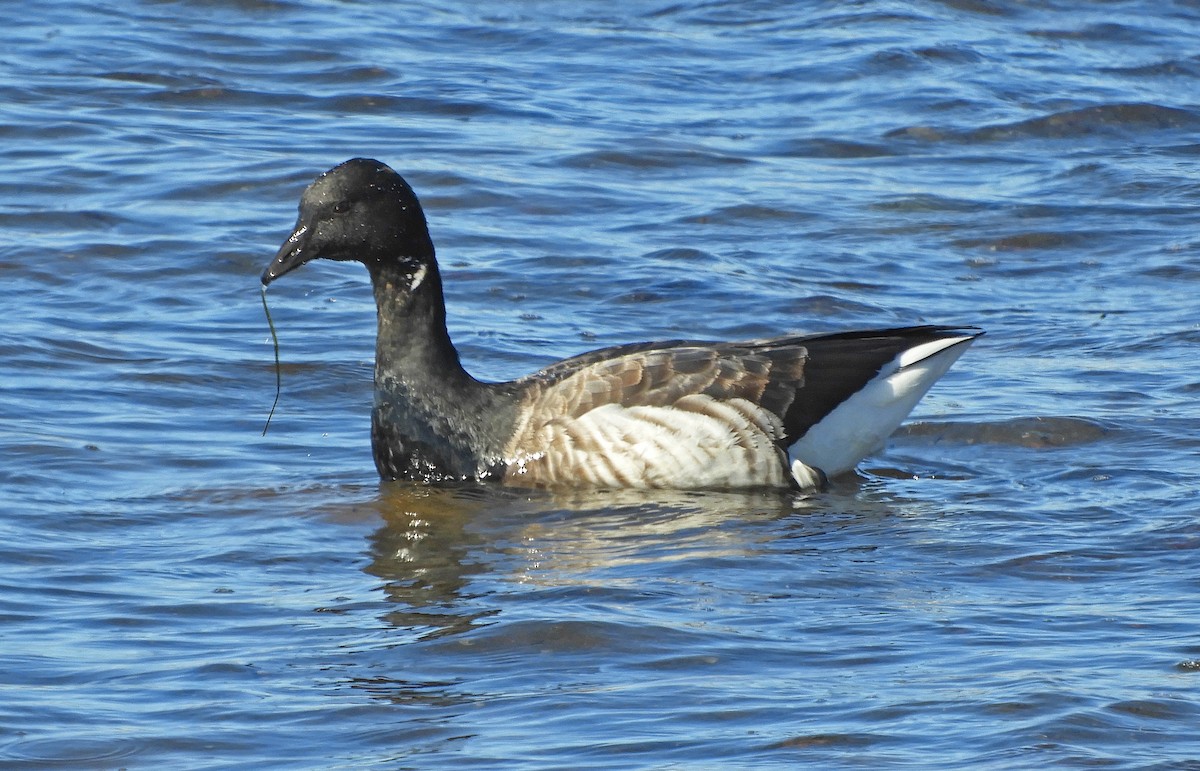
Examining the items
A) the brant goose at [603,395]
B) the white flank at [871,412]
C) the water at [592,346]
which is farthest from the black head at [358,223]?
the white flank at [871,412]

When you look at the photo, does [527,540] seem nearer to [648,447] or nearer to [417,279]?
[648,447]

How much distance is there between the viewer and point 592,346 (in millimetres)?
10820

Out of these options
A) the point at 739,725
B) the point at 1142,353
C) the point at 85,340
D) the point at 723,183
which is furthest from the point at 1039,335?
the point at 739,725

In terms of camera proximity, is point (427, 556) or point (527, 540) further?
point (527, 540)

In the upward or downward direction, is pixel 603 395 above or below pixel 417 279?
below

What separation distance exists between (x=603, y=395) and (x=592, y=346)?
7.38ft

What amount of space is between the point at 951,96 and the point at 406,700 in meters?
11.5

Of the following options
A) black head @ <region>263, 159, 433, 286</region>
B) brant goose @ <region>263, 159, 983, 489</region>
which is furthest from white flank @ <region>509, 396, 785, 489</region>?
black head @ <region>263, 159, 433, 286</region>

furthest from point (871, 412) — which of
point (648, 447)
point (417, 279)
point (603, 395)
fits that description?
point (417, 279)

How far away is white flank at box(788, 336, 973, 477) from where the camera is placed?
8.90 meters

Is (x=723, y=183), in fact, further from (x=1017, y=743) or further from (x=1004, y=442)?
(x=1017, y=743)

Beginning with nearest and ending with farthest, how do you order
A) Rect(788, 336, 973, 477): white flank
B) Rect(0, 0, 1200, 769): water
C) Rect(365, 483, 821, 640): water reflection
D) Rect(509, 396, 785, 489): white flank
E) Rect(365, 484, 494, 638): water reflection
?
Rect(0, 0, 1200, 769): water
Rect(365, 484, 494, 638): water reflection
Rect(365, 483, 821, 640): water reflection
Rect(509, 396, 785, 489): white flank
Rect(788, 336, 973, 477): white flank

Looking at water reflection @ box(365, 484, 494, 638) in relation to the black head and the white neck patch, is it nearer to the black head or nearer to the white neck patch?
the white neck patch

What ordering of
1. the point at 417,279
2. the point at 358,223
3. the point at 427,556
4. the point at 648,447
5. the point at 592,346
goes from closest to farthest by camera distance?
the point at 427,556
the point at 648,447
the point at 358,223
the point at 417,279
the point at 592,346
